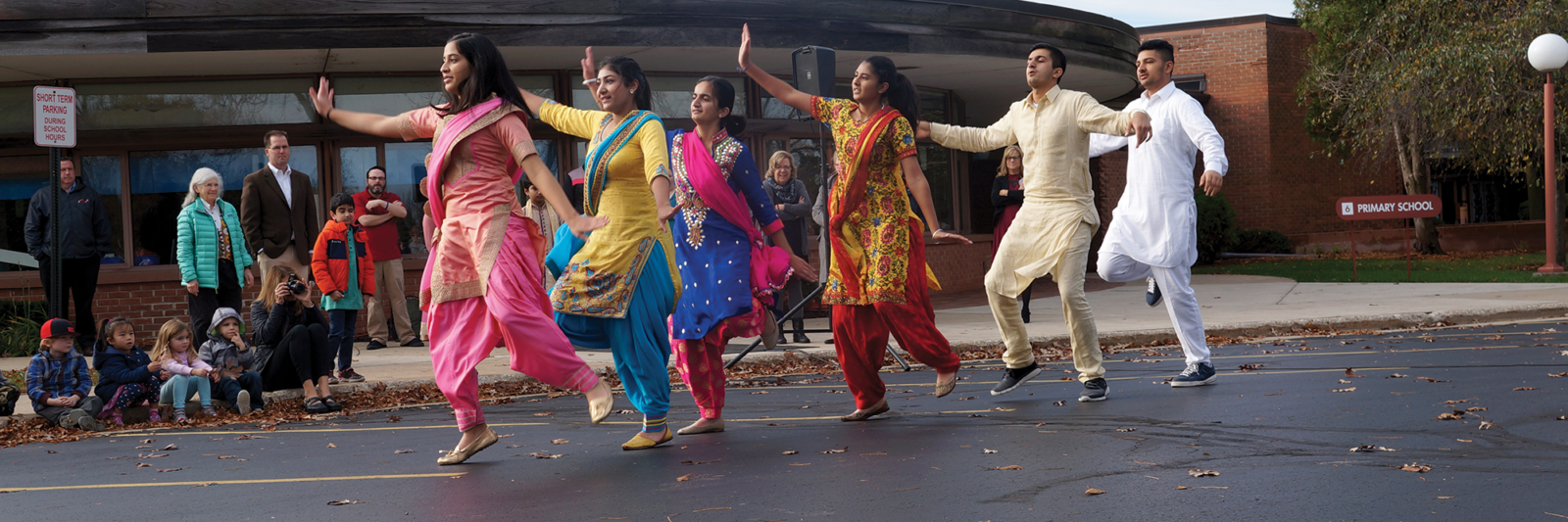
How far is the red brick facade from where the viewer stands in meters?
27.7

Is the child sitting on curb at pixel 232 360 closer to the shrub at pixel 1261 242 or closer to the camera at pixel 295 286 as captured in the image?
the camera at pixel 295 286

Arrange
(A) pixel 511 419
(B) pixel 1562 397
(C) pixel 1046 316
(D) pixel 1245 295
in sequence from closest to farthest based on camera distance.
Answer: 1. (B) pixel 1562 397
2. (A) pixel 511 419
3. (C) pixel 1046 316
4. (D) pixel 1245 295

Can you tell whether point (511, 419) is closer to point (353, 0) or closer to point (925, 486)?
point (925, 486)

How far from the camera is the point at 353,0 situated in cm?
1121

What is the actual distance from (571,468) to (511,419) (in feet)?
6.50

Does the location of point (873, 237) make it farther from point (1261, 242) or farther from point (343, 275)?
point (1261, 242)

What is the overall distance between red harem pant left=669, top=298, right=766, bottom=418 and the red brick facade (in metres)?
23.9

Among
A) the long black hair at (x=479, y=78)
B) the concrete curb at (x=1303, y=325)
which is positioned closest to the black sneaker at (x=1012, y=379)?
the concrete curb at (x=1303, y=325)

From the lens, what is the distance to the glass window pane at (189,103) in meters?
12.7

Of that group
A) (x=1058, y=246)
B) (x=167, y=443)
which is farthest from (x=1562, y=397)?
(x=167, y=443)

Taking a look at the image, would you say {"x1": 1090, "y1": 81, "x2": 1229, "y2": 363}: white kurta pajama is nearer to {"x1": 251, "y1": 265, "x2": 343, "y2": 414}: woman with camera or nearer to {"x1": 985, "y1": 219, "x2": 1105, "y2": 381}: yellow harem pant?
{"x1": 985, "y1": 219, "x2": 1105, "y2": 381}: yellow harem pant

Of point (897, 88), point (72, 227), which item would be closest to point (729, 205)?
point (897, 88)

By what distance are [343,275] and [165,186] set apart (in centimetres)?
462

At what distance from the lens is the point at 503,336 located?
5.10 metres
